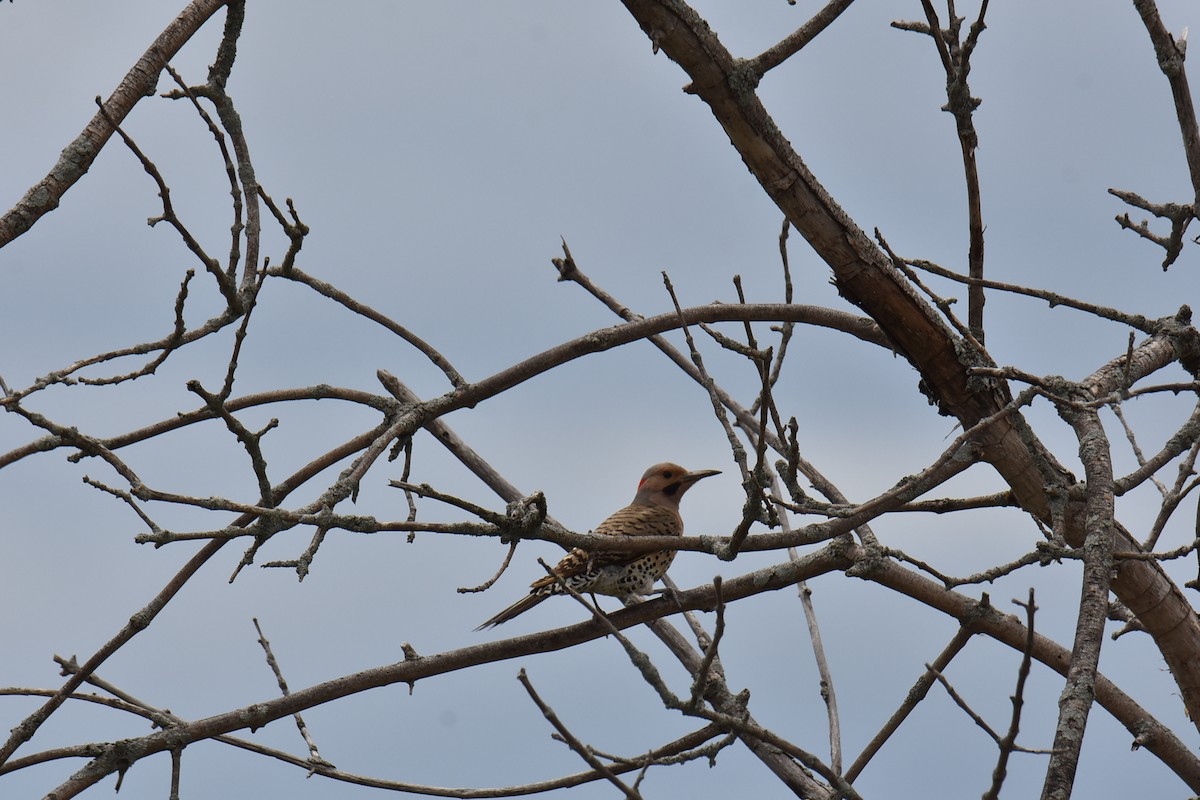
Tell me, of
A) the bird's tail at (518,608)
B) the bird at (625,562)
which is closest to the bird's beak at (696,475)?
the bird at (625,562)

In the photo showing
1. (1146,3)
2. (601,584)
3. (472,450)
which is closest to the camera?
(1146,3)

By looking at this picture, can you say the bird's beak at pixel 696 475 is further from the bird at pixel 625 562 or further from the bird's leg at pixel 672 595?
the bird's leg at pixel 672 595

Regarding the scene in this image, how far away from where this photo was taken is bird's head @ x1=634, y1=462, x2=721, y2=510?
5.81 metres

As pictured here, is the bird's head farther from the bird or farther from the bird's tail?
the bird's tail

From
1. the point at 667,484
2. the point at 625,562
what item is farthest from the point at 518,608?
the point at 667,484

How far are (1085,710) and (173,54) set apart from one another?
270 cm

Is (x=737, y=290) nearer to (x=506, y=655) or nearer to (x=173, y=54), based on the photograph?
(x=506, y=655)

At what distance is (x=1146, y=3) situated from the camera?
3.28 metres

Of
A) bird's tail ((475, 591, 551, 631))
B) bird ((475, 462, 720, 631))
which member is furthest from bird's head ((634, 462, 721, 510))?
bird's tail ((475, 591, 551, 631))

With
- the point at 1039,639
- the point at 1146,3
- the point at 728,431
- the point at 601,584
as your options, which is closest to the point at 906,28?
the point at 1146,3

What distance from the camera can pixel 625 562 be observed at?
4.49 metres

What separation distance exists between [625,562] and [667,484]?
1.38 m

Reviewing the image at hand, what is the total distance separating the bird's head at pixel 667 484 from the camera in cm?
581

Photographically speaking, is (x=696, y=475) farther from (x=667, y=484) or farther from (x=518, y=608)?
(x=518, y=608)
